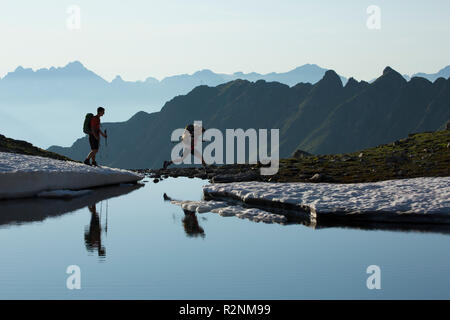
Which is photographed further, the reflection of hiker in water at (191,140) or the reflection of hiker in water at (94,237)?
the reflection of hiker in water at (191,140)

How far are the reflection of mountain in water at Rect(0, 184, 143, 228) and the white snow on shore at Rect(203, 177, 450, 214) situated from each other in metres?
5.74

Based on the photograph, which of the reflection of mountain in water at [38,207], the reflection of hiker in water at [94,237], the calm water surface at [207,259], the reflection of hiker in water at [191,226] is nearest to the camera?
the calm water surface at [207,259]

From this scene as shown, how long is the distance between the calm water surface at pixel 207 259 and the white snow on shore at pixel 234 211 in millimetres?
585

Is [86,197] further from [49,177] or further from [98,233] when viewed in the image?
[98,233]

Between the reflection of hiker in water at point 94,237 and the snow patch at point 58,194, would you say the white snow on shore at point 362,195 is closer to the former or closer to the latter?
the reflection of hiker in water at point 94,237

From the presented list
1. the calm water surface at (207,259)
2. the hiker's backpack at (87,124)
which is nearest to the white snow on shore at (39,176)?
the hiker's backpack at (87,124)

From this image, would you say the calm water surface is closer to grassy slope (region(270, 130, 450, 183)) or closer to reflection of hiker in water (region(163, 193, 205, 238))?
reflection of hiker in water (region(163, 193, 205, 238))

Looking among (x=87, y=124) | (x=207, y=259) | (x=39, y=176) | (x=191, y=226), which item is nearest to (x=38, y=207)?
(x=39, y=176)

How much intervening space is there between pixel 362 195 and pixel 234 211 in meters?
4.28

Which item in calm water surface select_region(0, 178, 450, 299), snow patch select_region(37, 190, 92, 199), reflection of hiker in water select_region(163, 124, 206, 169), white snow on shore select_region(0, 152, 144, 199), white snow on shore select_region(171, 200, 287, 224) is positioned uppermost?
reflection of hiker in water select_region(163, 124, 206, 169)

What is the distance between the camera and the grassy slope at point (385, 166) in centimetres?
2867

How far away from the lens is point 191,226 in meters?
16.2

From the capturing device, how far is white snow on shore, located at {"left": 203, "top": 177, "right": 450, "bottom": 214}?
1706 cm

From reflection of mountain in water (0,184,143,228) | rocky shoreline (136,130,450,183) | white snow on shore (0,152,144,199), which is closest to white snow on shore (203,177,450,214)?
reflection of mountain in water (0,184,143,228)
